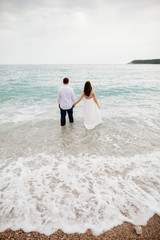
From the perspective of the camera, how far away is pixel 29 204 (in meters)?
2.59

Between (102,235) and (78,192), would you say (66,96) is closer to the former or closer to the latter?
(78,192)

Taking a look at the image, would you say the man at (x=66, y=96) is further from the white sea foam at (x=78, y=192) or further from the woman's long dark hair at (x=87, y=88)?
the white sea foam at (x=78, y=192)

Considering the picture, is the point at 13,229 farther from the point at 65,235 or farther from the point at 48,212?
the point at 65,235

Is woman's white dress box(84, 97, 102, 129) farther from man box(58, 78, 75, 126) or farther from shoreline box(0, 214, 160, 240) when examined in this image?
shoreline box(0, 214, 160, 240)

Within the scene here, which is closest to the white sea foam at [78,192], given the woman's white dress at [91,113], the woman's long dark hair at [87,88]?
the woman's white dress at [91,113]

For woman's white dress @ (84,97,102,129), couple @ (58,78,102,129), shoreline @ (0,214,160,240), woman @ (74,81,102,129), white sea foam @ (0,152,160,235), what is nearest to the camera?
shoreline @ (0,214,160,240)

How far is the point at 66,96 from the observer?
543cm

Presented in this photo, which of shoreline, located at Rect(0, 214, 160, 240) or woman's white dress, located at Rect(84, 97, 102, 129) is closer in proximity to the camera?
shoreline, located at Rect(0, 214, 160, 240)

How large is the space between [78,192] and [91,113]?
12.1 ft

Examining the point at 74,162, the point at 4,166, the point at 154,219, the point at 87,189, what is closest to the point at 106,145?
the point at 74,162

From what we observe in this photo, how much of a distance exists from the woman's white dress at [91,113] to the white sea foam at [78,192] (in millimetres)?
2343

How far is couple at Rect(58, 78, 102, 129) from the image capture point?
17.5 ft

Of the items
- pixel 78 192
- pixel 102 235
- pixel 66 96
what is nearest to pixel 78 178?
pixel 78 192

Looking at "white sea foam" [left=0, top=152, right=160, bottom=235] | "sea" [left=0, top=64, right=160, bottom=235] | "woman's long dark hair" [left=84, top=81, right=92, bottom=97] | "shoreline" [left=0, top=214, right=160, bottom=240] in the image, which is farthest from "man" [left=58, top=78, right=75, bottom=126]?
"shoreline" [left=0, top=214, right=160, bottom=240]
